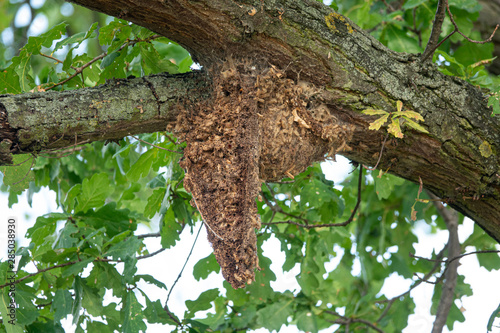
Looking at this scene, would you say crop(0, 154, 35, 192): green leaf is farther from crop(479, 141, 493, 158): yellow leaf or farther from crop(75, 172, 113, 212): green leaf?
crop(479, 141, 493, 158): yellow leaf

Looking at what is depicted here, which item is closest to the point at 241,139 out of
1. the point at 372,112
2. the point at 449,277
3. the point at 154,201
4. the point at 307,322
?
the point at 372,112

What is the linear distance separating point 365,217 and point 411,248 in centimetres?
51

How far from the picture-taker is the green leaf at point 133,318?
6.30 ft

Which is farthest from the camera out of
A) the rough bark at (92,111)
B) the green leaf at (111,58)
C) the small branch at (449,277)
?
the small branch at (449,277)

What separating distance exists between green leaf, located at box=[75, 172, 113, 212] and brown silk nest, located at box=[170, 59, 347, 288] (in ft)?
2.81

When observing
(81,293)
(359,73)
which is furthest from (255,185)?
(81,293)

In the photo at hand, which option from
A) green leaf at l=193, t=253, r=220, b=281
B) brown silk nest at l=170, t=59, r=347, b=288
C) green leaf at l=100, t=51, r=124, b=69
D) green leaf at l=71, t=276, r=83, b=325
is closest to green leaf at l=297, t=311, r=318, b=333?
green leaf at l=193, t=253, r=220, b=281

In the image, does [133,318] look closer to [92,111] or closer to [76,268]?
[76,268]

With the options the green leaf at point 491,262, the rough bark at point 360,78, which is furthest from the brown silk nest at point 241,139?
the green leaf at point 491,262

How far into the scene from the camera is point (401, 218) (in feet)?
13.6

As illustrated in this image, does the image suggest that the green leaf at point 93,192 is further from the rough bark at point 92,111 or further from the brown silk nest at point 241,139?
the brown silk nest at point 241,139

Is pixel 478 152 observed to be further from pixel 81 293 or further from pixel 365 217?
pixel 365 217

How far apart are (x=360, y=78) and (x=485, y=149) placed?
720mm

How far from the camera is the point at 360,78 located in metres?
1.73
